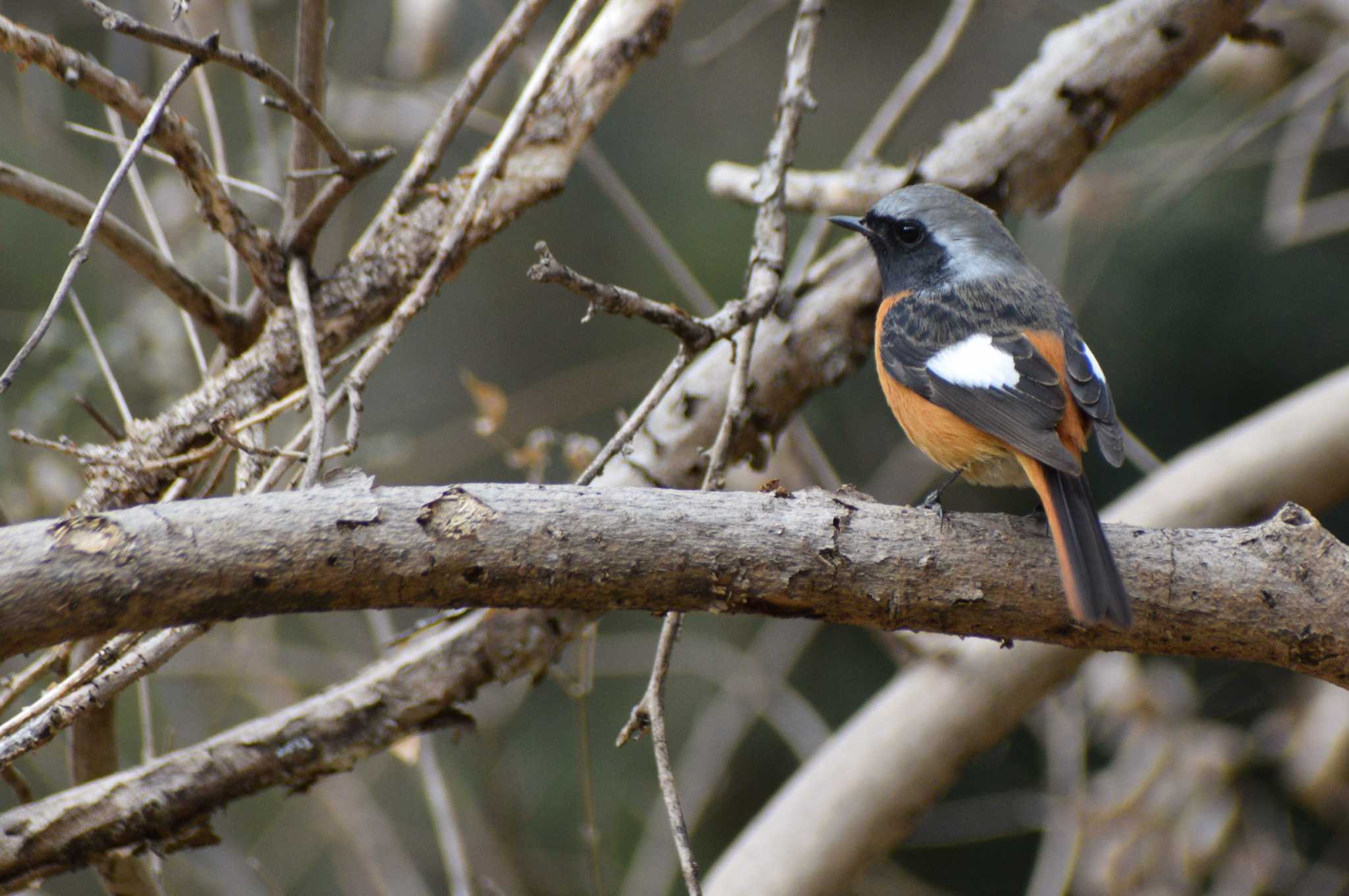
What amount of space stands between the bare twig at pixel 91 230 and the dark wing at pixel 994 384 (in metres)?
1.75

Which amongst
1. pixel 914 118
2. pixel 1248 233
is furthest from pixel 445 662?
pixel 914 118

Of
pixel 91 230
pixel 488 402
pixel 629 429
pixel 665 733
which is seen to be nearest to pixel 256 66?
pixel 91 230

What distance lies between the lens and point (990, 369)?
257 cm

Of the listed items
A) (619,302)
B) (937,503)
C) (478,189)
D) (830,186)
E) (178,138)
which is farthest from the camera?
(830,186)

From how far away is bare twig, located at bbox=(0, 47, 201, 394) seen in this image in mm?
1584

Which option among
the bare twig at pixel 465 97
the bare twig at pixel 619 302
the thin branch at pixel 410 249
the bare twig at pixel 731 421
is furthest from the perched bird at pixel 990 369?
the bare twig at pixel 465 97

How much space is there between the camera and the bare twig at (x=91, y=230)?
5.20 feet

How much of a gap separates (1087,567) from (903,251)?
1431 mm

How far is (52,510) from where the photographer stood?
459 centimetres

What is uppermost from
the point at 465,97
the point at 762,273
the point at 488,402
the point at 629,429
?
the point at 465,97

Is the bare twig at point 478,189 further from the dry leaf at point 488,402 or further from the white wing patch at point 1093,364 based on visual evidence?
the white wing patch at point 1093,364

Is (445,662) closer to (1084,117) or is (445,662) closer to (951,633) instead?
(951,633)

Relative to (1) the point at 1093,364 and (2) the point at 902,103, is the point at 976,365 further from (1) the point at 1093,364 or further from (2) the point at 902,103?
(2) the point at 902,103

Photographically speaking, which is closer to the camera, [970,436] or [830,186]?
[970,436]
